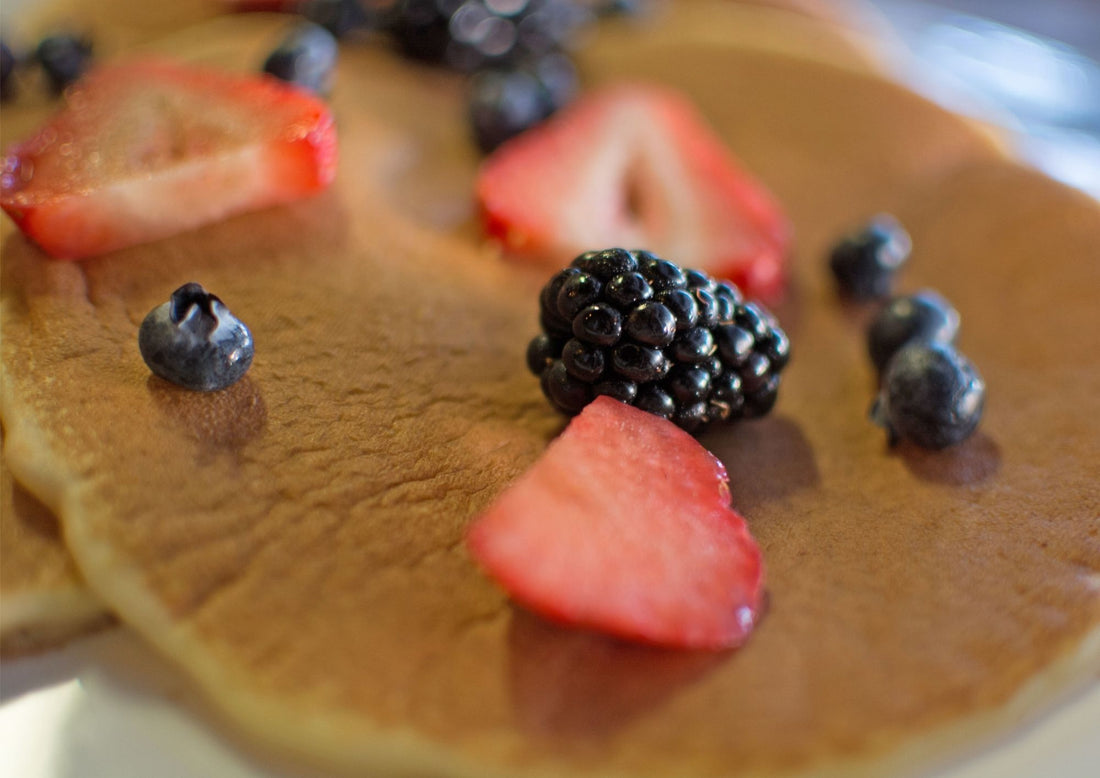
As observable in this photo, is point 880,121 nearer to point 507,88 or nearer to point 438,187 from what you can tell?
point 507,88

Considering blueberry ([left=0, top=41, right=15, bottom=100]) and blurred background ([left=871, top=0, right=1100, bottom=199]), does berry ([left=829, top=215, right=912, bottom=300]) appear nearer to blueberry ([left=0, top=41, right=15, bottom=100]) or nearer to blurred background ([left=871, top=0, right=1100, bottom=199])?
blurred background ([left=871, top=0, right=1100, bottom=199])

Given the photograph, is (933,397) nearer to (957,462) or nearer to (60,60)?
(957,462)

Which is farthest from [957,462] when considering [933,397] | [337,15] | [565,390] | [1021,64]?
[1021,64]

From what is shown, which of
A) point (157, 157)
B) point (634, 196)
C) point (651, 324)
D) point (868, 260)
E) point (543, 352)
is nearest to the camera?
point (651, 324)

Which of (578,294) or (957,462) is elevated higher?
(578,294)

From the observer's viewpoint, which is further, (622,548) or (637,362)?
(637,362)

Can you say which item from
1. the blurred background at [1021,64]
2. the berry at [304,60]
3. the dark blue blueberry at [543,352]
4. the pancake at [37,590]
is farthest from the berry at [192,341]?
the blurred background at [1021,64]

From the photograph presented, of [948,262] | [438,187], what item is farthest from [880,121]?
[438,187]
